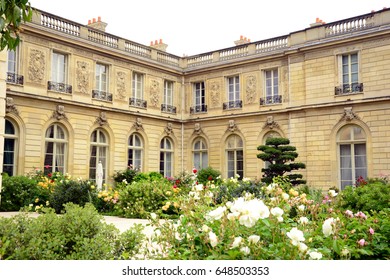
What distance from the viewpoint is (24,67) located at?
13523 mm

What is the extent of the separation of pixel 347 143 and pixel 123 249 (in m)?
12.8

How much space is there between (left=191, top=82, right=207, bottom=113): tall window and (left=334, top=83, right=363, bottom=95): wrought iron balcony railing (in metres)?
6.11

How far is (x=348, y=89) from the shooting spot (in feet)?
48.5

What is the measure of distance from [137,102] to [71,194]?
7.22 m

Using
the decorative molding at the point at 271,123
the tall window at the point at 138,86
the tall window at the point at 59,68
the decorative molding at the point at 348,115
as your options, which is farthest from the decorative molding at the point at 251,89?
the tall window at the point at 59,68

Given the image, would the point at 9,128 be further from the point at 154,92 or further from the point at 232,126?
the point at 232,126

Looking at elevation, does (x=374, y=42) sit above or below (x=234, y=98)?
above

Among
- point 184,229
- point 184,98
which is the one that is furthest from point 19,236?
point 184,98

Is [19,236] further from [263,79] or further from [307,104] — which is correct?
[263,79]

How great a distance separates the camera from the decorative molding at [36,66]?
13.7 metres

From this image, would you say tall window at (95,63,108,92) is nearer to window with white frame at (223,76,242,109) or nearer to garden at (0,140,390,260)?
window with white frame at (223,76,242,109)

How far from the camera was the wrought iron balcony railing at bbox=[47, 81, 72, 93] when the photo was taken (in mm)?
14273

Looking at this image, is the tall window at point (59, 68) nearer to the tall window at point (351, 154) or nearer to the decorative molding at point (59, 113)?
the decorative molding at point (59, 113)

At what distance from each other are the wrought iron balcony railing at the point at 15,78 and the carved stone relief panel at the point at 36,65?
0.32 meters
